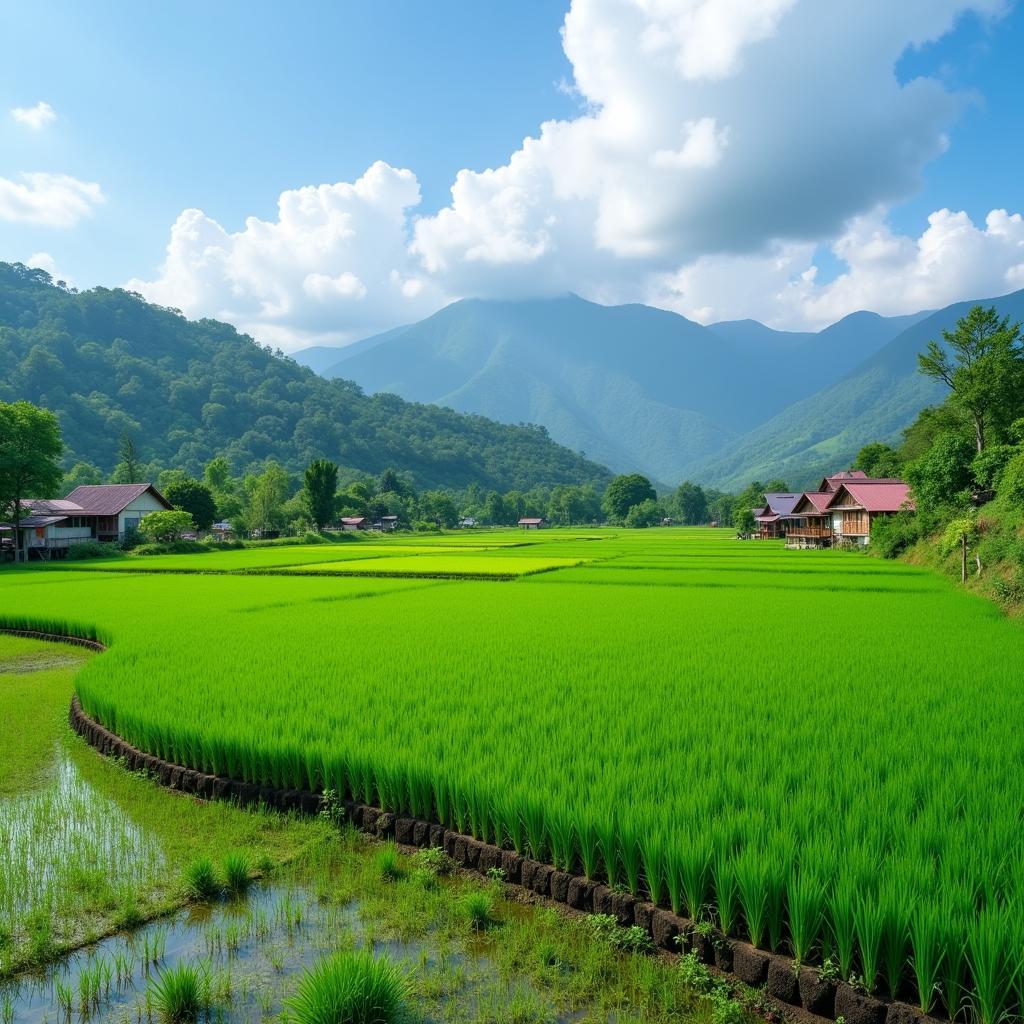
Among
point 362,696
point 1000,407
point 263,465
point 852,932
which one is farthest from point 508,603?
point 263,465

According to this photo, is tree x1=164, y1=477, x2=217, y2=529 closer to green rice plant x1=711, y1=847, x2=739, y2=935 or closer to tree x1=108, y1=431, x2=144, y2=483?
tree x1=108, y1=431, x2=144, y2=483

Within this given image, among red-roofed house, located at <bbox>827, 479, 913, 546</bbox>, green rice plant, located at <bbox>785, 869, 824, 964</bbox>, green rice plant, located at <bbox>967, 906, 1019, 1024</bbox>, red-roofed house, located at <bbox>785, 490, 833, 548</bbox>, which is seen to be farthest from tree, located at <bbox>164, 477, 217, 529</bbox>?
green rice plant, located at <bbox>967, 906, 1019, 1024</bbox>

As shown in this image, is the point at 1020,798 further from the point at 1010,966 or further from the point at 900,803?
the point at 1010,966

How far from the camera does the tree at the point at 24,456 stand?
3731 centimetres

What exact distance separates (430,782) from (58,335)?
398 ft

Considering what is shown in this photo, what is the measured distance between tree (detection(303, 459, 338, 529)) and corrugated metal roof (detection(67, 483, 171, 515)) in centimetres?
1869

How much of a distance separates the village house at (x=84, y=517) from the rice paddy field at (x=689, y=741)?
31.2 m

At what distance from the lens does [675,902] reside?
4188mm

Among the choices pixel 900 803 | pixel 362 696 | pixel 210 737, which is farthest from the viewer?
pixel 362 696

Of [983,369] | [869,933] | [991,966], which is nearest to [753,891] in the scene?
[869,933]

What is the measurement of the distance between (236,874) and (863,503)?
42884 mm

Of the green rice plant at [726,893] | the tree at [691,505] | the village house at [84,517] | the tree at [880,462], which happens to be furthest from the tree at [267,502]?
the tree at [691,505]

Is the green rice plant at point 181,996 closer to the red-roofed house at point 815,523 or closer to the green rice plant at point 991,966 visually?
the green rice plant at point 991,966

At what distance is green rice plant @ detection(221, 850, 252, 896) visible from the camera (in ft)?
16.3
